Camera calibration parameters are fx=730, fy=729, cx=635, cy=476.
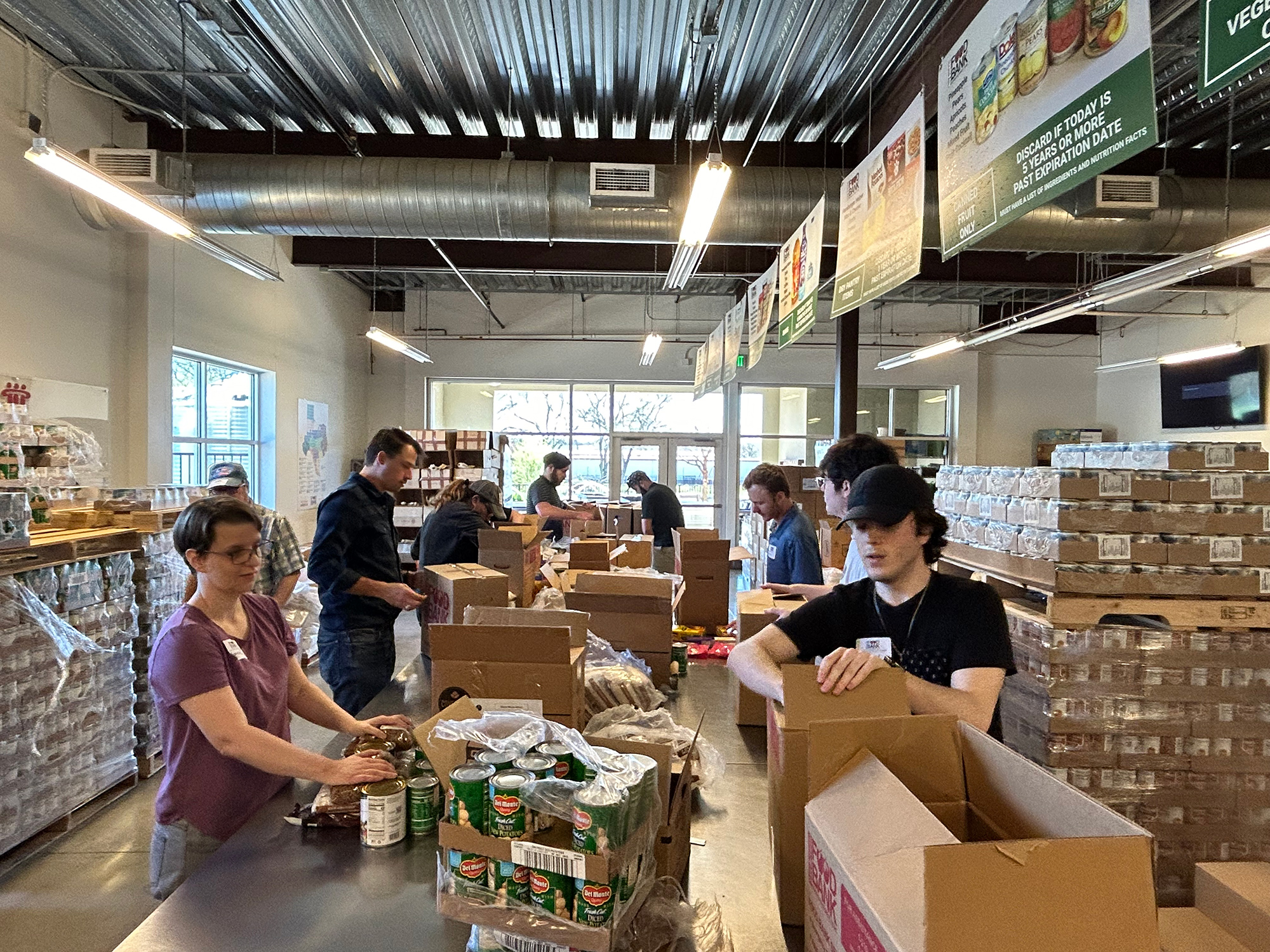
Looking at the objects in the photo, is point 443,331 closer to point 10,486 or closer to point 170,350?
point 170,350

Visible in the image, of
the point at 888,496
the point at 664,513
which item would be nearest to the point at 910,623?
the point at 888,496

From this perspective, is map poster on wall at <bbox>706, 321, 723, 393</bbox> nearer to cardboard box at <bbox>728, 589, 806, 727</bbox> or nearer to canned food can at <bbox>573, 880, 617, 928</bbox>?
cardboard box at <bbox>728, 589, 806, 727</bbox>

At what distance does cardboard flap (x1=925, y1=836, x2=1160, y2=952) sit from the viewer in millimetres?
732

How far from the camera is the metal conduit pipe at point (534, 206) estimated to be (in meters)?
5.71

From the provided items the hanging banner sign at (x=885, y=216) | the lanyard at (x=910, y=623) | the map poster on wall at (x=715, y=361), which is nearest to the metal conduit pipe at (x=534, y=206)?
the map poster on wall at (x=715, y=361)

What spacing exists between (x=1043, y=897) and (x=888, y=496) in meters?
1.12

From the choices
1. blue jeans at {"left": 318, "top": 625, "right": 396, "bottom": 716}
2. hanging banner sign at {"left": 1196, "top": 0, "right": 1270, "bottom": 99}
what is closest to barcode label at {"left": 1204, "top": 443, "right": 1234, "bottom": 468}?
hanging banner sign at {"left": 1196, "top": 0, "right": 1270, "bottom": 99}

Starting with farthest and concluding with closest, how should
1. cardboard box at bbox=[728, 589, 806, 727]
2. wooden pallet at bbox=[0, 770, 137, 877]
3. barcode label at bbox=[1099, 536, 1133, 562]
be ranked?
wooden pallet at bbox=[0, 770, 137, 877] → barcode label at bbox=[1099, 536, 1133, 562] → cardboard box at bbox=[728, 589, 806, 727]

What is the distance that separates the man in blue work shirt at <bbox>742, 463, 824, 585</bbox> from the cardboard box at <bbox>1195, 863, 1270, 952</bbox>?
7.49 feet

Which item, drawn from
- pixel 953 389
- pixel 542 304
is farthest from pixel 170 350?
pixel 953 389

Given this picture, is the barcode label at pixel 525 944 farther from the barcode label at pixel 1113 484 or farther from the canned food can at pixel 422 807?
the barcode label at pixel 1113 484

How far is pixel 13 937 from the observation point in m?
2.80

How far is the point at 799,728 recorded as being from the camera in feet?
4.26

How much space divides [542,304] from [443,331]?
1714 millimetres
